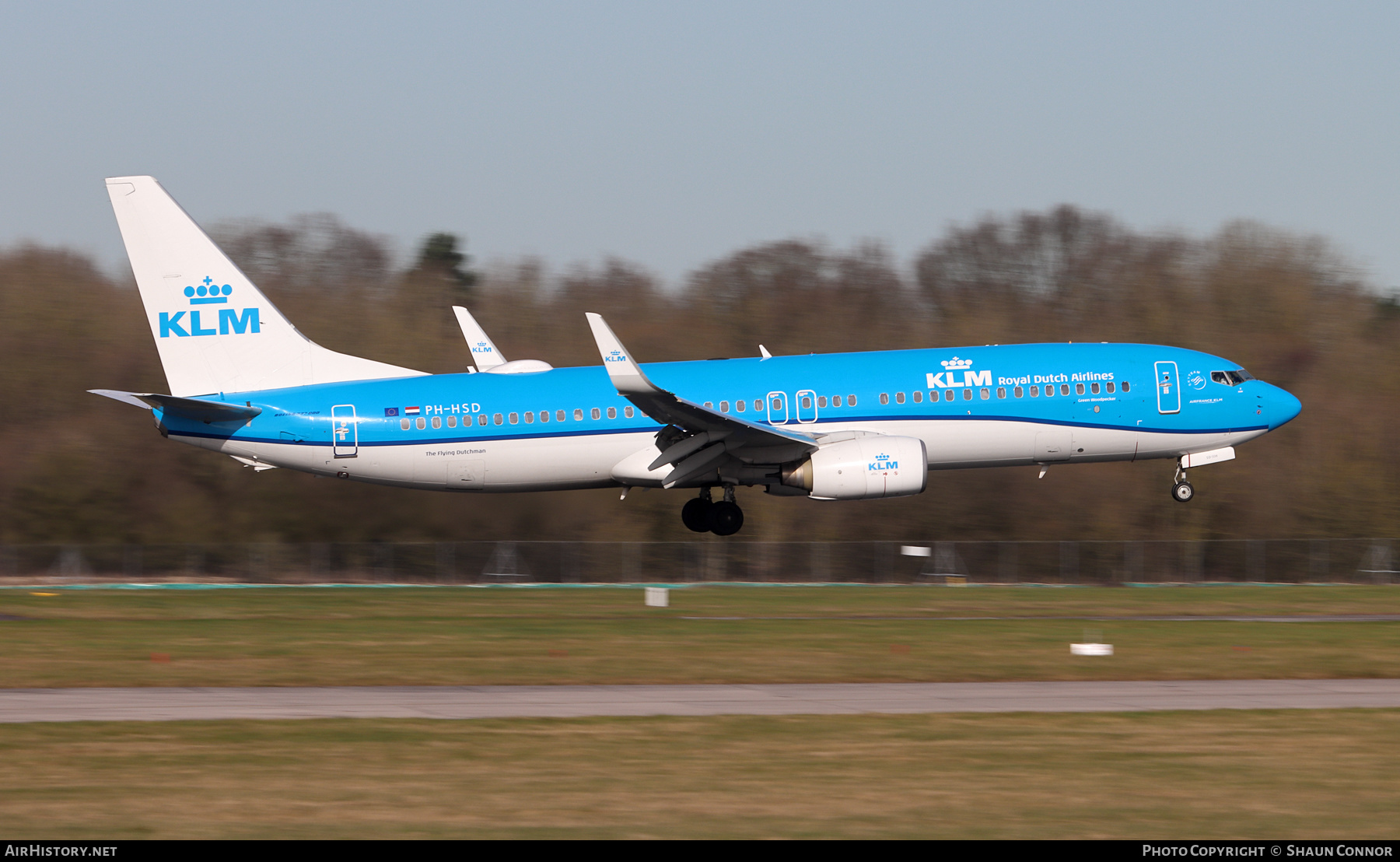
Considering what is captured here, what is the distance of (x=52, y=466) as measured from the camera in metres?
52.8

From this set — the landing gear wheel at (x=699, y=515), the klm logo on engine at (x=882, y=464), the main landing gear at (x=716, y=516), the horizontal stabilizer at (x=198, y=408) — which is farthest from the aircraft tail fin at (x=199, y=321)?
the klm logo on engine at (x=882, y=464)

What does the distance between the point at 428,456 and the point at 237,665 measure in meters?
13.2

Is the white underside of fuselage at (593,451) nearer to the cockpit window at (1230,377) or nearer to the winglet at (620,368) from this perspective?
the cockpit window at (1230,377)

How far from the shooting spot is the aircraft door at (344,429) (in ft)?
116

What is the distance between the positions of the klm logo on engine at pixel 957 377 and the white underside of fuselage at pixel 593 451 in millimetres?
848

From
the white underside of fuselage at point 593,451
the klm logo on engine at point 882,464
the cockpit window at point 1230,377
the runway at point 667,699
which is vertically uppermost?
the cockpit window at point 1230,377

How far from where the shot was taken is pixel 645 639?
26031 millimetres

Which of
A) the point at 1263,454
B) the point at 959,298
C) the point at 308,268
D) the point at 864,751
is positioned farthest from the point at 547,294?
the point at 864,751

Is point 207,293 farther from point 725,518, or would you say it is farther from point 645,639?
point 645,639

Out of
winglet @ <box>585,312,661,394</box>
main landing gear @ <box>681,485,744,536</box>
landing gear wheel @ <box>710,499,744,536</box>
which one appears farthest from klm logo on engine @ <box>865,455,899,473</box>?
winglet @ <box>585,312,661,394</box>

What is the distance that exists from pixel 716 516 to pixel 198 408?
12062 mm

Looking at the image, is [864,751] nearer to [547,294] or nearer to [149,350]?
[149,350]

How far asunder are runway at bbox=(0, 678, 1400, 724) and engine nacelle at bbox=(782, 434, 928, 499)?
12.4 m

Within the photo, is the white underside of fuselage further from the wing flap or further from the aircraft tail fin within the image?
the aircraft tail fin
